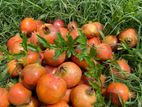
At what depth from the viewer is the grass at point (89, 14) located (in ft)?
9.40

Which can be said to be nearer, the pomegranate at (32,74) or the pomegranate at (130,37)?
the pomegranate at (32,74)

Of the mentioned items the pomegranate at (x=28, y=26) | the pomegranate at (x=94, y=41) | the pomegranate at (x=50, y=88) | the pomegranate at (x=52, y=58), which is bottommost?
the pomegranate at (x=50, y=88)

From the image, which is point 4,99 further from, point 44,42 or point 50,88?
point 44,42

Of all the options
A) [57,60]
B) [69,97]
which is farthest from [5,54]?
[69,97]

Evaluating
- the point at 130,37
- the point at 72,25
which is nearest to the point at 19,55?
the point at 72,25

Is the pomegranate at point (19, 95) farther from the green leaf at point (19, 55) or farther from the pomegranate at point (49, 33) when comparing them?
the pomegranate at point (49, 33)

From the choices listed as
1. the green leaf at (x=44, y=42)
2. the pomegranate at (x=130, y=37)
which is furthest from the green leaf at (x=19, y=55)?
the pomegranate at (x=130, y=37)

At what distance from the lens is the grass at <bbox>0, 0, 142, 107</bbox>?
9.40 feet

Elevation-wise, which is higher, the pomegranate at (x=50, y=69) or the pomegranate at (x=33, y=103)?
the pomegranate at (x=50, y=69)

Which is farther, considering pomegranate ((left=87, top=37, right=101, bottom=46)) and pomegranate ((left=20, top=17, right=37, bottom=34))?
pomegranate ((left=20, top=17, right=37, bottom=34))

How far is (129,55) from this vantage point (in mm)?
2873

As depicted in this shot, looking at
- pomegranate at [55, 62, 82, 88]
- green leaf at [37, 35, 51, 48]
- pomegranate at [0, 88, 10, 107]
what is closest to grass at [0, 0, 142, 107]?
pomegranate at [55, 62, 82, 88]

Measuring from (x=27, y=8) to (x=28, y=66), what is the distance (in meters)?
1.09

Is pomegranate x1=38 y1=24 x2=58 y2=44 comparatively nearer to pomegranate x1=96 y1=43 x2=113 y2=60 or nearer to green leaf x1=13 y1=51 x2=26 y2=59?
green leaf x1=13 y1=51 x2=26 y2=59
